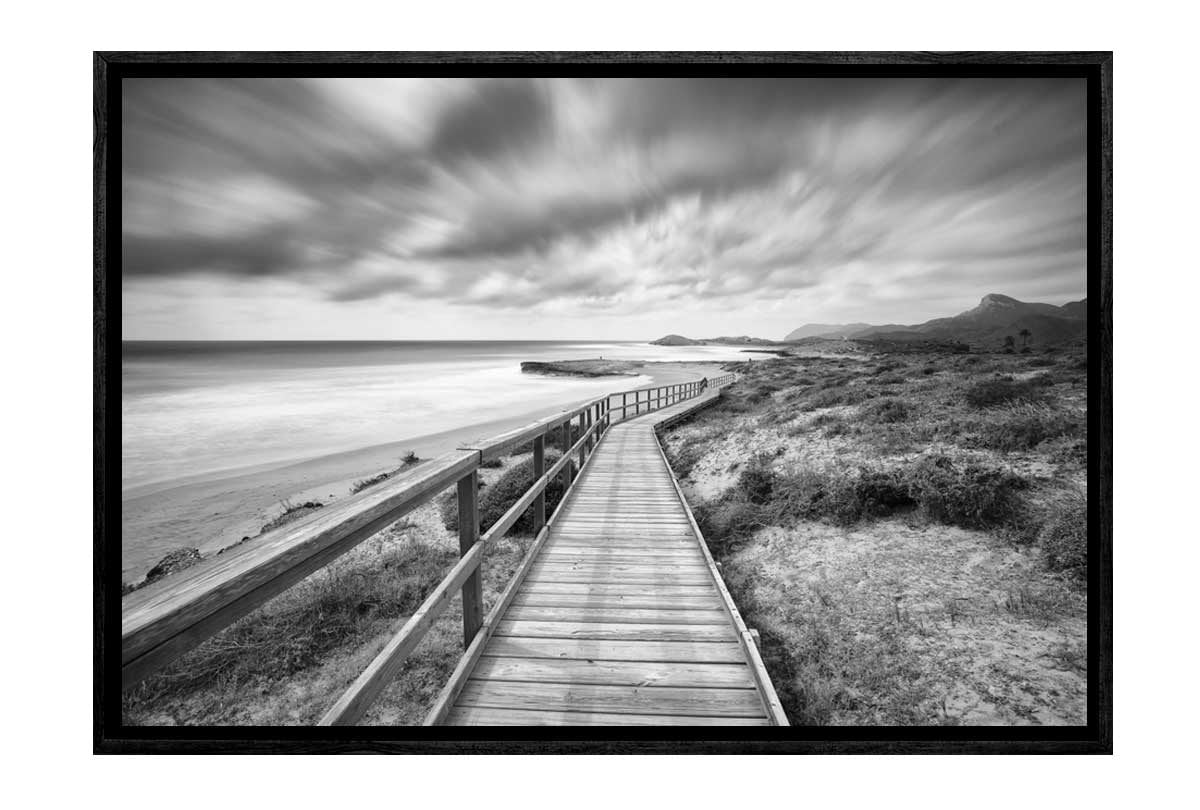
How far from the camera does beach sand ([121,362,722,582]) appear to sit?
440cm

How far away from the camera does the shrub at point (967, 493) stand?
4.37 meters

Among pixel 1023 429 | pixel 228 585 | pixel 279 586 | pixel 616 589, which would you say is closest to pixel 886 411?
pixel 1023 429

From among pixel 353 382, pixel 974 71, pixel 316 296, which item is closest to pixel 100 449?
pixel 316 296

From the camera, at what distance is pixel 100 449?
209cm

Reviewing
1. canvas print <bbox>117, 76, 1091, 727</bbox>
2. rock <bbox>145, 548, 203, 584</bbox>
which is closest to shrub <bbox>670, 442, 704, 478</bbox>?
canvas print <bbox>117, 76, 1091, 727</bbox>

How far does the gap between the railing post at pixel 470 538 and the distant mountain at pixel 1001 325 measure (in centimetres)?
316

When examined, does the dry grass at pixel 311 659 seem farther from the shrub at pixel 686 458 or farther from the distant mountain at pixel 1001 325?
the shrub at pixel 686 458

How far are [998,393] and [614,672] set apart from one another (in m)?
7.73

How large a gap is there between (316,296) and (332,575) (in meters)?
3.28

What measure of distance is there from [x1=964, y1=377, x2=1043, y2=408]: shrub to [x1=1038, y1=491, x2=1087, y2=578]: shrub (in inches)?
75.8

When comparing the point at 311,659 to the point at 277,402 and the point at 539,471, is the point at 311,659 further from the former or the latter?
the point at 277,402

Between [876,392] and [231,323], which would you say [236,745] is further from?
[876,392]

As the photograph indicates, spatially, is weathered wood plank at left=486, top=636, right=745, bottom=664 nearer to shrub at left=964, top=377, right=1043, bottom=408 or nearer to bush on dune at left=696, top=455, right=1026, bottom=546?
bush on dune at left=696, top=455, right=1026, bottom=546

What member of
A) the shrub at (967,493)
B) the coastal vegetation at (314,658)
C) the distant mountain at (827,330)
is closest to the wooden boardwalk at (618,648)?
the coastal vegetation at (314,658)
